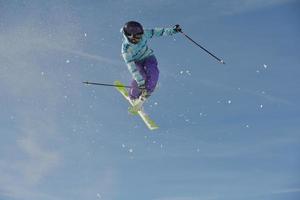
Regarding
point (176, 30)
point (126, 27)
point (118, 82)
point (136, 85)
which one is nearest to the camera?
point (126, 27)

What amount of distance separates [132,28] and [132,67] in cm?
196

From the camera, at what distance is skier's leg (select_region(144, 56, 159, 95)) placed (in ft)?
63.2

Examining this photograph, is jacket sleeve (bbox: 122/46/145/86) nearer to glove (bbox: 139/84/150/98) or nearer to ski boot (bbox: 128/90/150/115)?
glove (bbox: 139/84/150/98)

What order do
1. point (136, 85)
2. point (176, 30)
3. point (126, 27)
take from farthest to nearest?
point (136, 85) < point (176, 30) < point (126, 27)

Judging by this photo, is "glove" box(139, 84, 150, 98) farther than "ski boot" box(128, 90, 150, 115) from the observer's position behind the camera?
No

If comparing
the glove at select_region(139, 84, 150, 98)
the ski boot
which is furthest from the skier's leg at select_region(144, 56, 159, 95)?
the ski boot

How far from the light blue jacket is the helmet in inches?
25.7

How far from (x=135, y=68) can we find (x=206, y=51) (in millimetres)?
3501

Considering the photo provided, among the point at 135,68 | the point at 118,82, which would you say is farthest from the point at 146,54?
the point at 118,82

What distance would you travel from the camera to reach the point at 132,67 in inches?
747

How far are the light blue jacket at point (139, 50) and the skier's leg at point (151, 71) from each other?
19cm

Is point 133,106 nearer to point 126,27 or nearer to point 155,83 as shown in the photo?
point 155,83

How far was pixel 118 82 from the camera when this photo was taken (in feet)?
74.9

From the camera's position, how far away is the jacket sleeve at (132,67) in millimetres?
18781
